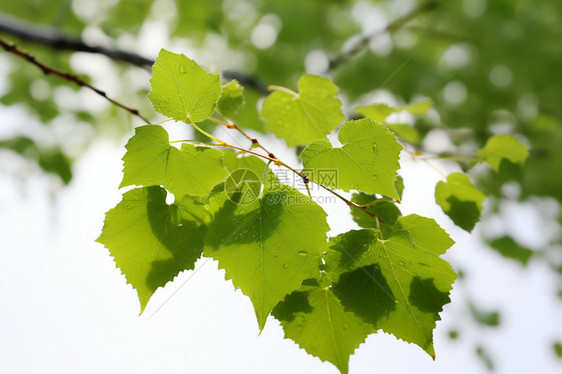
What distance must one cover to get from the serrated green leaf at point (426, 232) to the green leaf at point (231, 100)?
42 centimetres

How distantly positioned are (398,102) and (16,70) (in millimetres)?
3020

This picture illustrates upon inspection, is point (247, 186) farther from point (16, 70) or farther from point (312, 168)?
point (16, 70)

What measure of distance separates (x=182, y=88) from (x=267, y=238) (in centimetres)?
28

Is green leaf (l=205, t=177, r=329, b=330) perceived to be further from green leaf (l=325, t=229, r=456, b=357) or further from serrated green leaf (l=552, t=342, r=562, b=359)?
serrated green leaf (l=552, t=342, r=562, b=359)

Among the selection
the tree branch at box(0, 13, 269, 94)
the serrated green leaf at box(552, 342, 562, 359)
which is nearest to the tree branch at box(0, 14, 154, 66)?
the tree branch at box(0, 13, 269, 94)

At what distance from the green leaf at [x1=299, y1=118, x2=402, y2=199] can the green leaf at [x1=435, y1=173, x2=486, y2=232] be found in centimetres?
31

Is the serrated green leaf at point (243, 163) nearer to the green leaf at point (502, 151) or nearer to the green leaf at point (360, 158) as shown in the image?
the green leaf at point (360, 158)

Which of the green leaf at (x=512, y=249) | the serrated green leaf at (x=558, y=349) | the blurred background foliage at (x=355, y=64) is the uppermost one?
the blurred background foliage at (x=355, y=64)

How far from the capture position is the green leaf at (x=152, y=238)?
55 centimetres

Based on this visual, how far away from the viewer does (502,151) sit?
889 mm

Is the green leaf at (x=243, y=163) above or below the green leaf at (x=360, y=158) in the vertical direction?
below

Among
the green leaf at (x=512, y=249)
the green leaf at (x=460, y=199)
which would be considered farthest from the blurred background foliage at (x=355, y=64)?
the green leaf at (x=460, y=199)

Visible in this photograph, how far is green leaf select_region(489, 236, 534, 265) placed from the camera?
2740 mm

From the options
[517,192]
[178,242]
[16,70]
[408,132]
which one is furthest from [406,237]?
[16,70]
